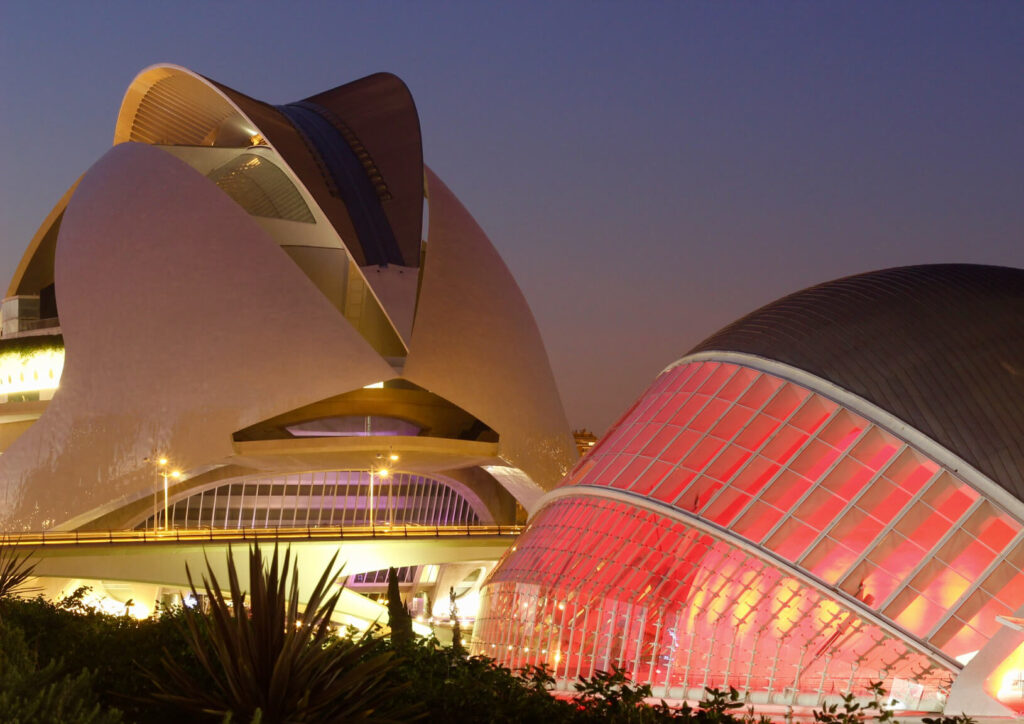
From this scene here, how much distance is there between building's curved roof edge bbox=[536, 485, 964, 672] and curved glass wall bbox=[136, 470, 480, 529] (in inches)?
875

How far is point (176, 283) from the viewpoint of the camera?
39844mm

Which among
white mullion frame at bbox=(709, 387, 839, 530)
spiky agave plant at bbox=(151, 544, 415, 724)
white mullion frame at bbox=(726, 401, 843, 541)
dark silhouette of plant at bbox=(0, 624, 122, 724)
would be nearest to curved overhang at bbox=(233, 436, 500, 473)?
white mullion frame at bbox=(709, 387, 839, 530)

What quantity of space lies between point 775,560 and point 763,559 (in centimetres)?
19

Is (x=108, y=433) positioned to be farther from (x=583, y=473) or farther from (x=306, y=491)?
(x=583, y=473)

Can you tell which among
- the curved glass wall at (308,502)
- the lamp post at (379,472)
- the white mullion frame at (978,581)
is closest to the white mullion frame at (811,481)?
the white mullion frame at (978,581)

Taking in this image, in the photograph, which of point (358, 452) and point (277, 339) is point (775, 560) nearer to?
point (358, 452)

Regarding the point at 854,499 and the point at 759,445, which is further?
the point at 759,445

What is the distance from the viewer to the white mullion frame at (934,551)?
15015mm

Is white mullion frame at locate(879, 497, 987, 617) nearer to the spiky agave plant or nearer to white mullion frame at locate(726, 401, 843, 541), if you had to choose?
white mullion frame at locate(726, 401, 843, 541)

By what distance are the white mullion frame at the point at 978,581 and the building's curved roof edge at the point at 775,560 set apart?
27 centimetres

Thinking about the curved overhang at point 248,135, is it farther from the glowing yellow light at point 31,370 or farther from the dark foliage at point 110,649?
the dark foliage at point 110,649

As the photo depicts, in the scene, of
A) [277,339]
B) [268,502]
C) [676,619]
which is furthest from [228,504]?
[676,619]

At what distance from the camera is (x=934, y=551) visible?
50.0 feet

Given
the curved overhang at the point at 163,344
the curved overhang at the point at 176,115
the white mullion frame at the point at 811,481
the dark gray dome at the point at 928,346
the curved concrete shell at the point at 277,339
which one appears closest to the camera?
the dark gray dome at the point at 928,346
